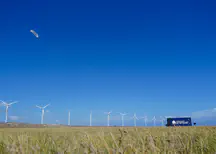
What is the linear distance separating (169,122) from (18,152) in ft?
352

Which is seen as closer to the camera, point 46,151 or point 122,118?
point 46,151

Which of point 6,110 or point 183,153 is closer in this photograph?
point 183,153

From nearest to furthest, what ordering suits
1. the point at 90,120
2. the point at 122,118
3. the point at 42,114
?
the point at 42,114
the point at 122,118
the point at 90,120

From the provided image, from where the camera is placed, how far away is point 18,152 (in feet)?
10.8

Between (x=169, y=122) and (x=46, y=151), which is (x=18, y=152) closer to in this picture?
(x=46, y=151)

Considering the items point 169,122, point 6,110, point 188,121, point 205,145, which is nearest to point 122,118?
point 169,122

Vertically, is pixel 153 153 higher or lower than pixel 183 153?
higher

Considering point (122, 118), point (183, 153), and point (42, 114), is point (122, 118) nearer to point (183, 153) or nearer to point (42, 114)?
point (42, 114)

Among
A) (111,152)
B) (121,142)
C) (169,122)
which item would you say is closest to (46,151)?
(121,142)

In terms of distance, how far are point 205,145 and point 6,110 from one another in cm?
8497

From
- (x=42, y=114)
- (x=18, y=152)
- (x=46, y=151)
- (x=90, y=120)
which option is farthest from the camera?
(x=90, y=120)

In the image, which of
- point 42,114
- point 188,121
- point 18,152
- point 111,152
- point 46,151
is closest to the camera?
point 111,152

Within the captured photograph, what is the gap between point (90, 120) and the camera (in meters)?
117

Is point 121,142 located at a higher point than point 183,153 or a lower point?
higher
